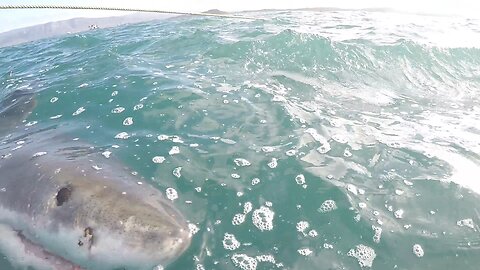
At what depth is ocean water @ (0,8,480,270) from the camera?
173 inches

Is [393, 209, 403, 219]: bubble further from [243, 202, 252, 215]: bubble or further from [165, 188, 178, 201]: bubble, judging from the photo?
[165, 188, 178, 201]: bubble

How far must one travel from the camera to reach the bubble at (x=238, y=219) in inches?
183

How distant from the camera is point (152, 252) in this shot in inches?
142

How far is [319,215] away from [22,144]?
4.45 m

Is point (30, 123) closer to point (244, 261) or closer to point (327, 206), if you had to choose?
point (244, 261)

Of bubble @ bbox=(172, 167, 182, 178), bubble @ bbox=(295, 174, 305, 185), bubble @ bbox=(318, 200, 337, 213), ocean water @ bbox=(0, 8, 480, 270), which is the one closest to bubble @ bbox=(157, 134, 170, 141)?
ocean water @ bbox=(0, 8, 480, 270)

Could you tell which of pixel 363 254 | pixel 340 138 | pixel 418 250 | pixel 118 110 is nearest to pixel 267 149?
pixel 340 138

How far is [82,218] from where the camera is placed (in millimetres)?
3879

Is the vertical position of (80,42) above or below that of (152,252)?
below

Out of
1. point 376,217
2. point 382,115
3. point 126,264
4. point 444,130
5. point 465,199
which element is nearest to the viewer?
point 126,264

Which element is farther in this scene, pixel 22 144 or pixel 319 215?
pixel 22 144

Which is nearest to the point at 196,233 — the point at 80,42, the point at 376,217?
the point at 376,217

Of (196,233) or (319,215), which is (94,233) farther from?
(319,215)

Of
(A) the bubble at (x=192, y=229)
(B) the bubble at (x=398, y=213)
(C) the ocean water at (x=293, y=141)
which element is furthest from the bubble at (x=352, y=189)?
(A) the bubble at (x=192, y=229)
